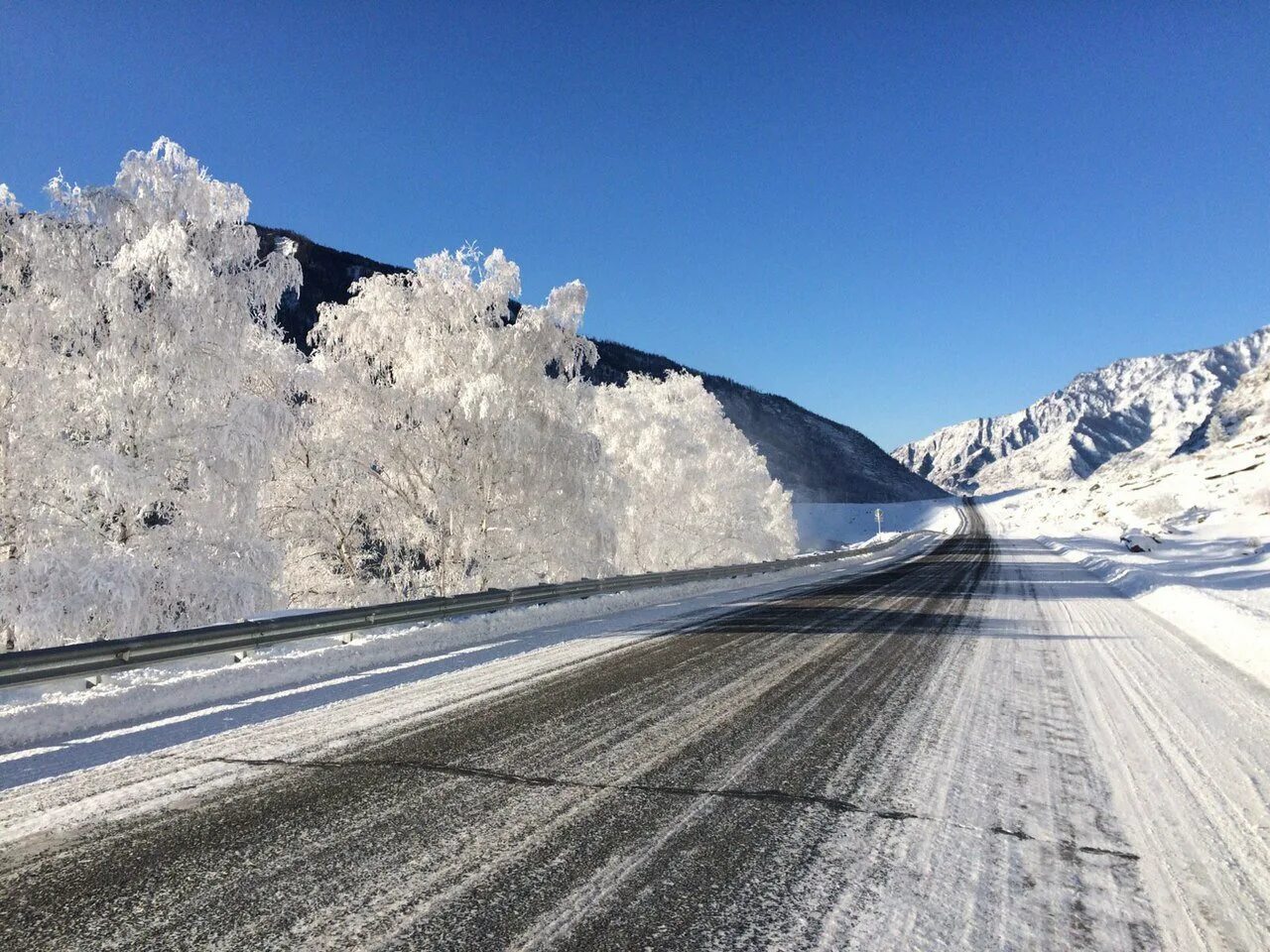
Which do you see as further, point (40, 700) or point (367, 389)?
point (367, 389)

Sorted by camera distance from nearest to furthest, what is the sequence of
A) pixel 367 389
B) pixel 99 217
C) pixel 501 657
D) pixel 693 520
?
pixel 501 657
pixel 99 217
pixel 367 389
pixel 693 520

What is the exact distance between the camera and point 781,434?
180m

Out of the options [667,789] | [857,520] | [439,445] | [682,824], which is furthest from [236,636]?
[857,520]

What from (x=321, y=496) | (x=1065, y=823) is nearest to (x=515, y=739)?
(x=1065, y=823)

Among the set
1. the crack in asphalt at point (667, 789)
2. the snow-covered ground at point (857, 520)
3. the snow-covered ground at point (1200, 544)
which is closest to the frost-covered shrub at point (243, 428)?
the crack in asphalt at point (667, 789)

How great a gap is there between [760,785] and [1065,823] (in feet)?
5.66

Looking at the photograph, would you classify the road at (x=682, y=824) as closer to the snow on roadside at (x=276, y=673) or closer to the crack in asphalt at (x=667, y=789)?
the crack in asphalt at (x=667, y=789)

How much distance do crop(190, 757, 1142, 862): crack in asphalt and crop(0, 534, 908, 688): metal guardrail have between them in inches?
110

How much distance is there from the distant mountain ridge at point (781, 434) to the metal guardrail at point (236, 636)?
124m

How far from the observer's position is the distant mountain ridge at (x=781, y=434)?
140500 millimetres

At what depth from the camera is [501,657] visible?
29.6 ft

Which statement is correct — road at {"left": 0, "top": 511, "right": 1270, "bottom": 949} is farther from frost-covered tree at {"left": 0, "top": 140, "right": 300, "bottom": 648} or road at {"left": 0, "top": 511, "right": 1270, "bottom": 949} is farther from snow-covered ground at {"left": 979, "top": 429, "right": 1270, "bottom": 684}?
frost-covered tree at {"left": 0, "top": 140, "right": 300, "bottom": 648}

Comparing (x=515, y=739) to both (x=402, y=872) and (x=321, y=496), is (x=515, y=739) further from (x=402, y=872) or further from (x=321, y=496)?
(x=321, y=496)

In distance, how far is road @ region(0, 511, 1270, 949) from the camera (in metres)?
2.75
